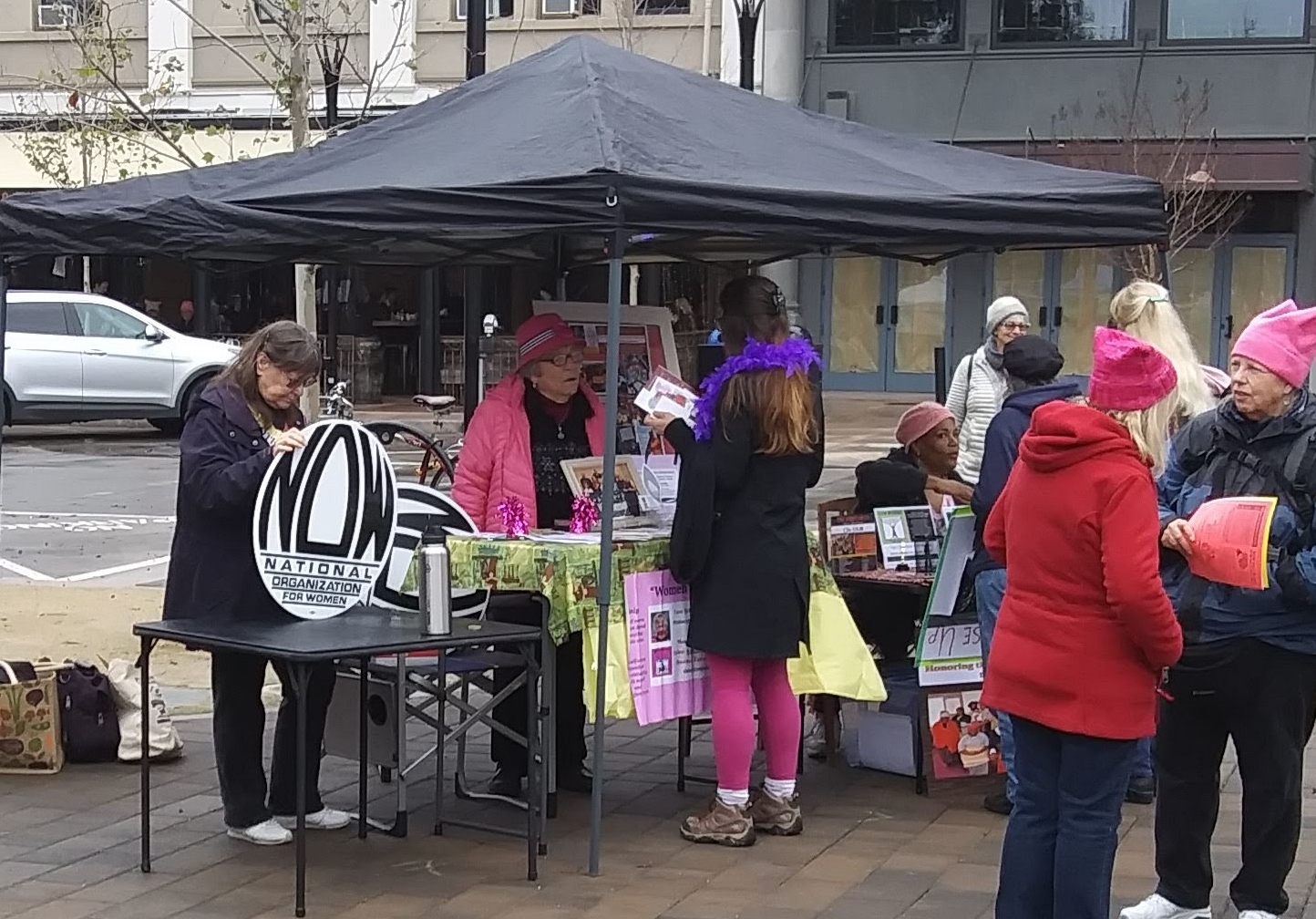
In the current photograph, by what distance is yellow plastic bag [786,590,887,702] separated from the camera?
20.9ft

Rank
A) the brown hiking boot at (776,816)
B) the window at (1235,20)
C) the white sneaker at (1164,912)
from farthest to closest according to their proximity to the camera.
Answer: the window at (1235,20)
the brown hiking boot at (776,816)
the white sneaker at (1164,912)

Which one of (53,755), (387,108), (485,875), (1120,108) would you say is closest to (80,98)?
(53,755)

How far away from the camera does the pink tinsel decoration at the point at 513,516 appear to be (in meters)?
6.43

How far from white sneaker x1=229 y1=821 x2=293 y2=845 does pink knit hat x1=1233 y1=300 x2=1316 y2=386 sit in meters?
3.45

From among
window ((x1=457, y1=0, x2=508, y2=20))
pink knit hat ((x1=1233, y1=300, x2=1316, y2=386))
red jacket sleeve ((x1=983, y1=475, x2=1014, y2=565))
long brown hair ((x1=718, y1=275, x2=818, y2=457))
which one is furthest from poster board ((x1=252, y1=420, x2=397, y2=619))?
window ((x1=457, y1=0, x2=508, y2=20))

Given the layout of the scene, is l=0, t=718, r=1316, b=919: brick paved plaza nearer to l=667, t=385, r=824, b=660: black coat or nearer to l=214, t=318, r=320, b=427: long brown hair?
l=667, t=385, r=824, b=660: black coat

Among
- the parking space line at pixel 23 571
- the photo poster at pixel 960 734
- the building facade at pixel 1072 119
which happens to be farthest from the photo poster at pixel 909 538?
the building facade at pixel 1072 119

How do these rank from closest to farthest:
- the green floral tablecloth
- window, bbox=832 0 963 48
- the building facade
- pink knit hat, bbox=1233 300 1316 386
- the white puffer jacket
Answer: pink knit hat, bbox=1233 300 1316 386
the green floral tablecloth
the white puffer jacket
the building facade
window, bbox=832 0 963 48

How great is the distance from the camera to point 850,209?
19.6 ft

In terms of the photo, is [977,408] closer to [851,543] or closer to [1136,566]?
[851,543]

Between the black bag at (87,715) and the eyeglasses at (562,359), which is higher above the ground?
the eyeglasses at (562,359)

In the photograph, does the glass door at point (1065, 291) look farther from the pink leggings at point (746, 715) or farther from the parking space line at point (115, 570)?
the pink leggings at point (746, 715)

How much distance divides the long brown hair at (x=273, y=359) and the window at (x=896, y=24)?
845 inches

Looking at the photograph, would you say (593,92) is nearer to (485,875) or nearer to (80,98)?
(485,875)
